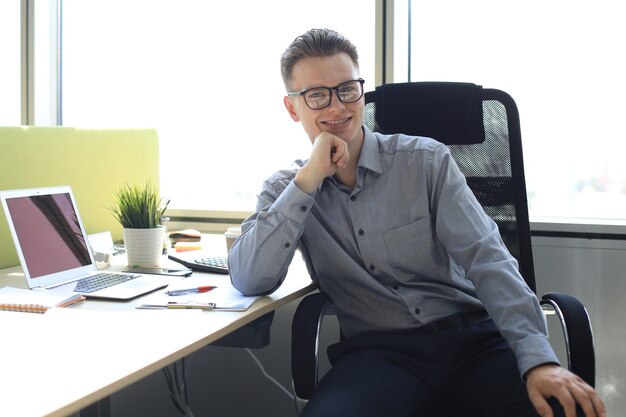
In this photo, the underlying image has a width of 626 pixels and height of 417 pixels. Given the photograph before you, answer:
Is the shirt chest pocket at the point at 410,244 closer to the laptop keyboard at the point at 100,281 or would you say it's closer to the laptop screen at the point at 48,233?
the laptop keyboard at the point at 100,281

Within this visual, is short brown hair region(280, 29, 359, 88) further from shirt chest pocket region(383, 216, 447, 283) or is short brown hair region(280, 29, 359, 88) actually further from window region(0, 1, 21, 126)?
window region(0, 1, 21, 126)

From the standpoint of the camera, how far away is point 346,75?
62.1 inches

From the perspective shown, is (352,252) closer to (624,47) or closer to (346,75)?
(346,75)

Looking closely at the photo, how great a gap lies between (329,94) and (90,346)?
76 centimetres

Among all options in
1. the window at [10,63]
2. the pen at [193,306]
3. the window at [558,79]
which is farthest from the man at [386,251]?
the window at [10,63]

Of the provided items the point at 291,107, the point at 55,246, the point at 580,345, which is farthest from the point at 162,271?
the point at 580,345

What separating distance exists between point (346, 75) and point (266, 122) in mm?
1068

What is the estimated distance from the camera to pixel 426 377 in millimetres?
1443

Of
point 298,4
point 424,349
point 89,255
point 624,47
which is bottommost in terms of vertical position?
point 424,349

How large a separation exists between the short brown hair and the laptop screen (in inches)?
26.6

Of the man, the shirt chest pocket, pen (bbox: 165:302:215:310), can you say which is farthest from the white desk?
the shirt chest pocket

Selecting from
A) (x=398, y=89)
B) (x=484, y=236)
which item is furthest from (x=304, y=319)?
(x=398, y=89)

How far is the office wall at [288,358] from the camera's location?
2133 millimetres

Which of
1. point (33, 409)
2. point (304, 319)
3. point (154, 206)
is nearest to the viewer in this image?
point (33, 409)
